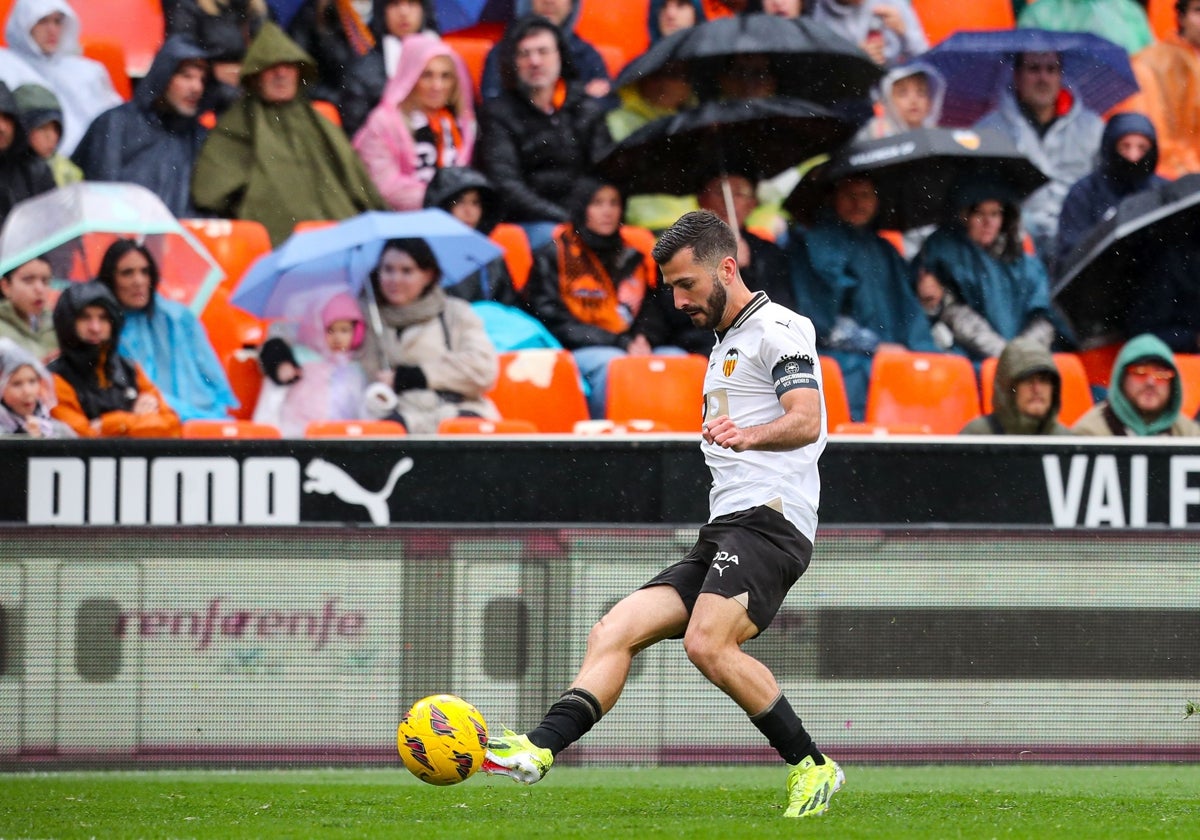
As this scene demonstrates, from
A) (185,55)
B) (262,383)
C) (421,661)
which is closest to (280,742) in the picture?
(421,661)

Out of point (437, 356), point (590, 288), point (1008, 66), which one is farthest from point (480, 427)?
point (1008, 66)

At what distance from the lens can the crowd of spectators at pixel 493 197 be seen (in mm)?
9414

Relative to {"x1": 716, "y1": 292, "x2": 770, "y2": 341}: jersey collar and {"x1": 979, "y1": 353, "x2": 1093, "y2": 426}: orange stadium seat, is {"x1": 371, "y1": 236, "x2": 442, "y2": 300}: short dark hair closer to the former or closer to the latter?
{"x1": 979, "y1": 353, "x2": 1093, "y2": 426}: orange stadium seat

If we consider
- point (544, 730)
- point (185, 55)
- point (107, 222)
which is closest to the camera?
point (544, 730)

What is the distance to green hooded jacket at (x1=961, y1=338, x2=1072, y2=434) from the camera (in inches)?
346

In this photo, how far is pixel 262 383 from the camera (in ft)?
31.6

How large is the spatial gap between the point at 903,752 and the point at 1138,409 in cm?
279

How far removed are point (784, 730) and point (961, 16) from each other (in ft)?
27.1

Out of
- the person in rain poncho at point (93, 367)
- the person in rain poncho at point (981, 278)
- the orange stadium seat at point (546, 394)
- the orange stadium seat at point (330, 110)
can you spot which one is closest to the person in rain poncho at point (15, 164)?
the person in rain poncho at point (93, 367)

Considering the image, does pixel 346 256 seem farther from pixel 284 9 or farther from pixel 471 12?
pixel 471 12

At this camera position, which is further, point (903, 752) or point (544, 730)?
point (903, 752)

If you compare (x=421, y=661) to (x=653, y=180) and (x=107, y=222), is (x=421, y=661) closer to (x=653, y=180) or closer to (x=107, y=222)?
(x=107, y=222)

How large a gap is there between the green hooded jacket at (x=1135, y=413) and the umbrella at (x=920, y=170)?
1872 millimetres

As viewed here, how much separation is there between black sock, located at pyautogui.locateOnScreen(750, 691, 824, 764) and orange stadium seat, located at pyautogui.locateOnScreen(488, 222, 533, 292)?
17.9 ft
